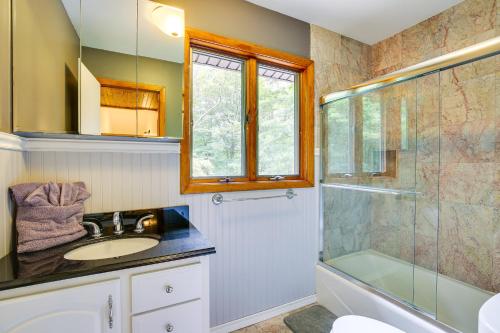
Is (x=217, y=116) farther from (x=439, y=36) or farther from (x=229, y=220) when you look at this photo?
(x=439, y=36)

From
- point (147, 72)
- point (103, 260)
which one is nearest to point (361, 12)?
point (147, 72)

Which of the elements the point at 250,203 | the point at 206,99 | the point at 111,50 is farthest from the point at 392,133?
the point at 111,50

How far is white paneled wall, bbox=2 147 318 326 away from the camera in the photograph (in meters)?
1.35

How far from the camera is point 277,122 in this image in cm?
208

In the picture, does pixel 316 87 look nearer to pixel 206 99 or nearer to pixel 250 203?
pixel 206 99

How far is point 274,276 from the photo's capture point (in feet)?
6.44

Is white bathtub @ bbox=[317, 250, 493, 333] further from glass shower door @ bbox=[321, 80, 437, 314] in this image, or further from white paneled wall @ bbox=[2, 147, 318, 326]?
white paneled wall @ bbox=[2, 147, 318, 326]

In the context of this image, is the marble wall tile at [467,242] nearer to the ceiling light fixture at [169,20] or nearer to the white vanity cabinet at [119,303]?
the white vanity cabinet at [119,303]

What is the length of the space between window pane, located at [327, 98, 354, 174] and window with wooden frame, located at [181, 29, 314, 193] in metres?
0.16

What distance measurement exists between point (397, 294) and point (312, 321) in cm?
56

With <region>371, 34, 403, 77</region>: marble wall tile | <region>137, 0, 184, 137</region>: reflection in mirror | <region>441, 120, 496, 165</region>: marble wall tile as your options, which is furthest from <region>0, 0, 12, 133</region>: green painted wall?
<region>371, 34, 403, 77</region>: marble wall tile

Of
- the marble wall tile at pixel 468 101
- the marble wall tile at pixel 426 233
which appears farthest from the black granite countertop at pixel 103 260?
the marble wall tile at pixel 468 101

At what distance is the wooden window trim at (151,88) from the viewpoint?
1286 mm

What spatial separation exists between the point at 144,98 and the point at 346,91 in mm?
1432
